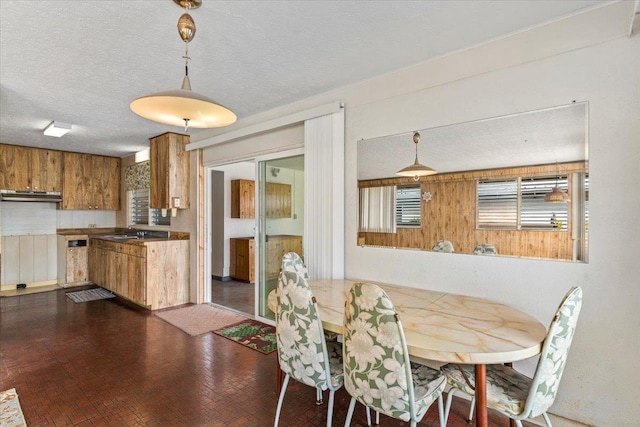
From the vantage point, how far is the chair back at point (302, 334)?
1.79 m

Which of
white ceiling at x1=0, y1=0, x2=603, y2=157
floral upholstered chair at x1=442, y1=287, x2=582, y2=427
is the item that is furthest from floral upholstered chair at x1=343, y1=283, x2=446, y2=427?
white ceiling at x1=0, y1=0, x2=603, y2=157

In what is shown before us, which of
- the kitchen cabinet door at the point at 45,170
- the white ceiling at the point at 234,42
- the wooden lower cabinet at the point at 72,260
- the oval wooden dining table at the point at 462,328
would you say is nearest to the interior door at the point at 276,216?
the white ceiling at the point at 234,42

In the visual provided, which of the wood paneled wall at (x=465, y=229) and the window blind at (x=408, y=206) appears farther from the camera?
the window blind at (x=408, y=206)

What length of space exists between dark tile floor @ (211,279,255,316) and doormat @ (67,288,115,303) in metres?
1.73

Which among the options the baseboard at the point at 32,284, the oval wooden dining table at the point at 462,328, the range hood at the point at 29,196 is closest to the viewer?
the oval wooden dining table at the point at 462,328

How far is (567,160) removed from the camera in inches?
78.2

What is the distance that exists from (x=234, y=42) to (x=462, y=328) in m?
2.28

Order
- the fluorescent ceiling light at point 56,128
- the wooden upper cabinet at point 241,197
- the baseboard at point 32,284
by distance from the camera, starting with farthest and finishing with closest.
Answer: the wooden upper cabinet at point 241,197
the baseboard at point 32,284
the fluorescent ceiling light at point 56,128

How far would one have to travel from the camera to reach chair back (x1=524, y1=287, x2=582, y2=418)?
1436 mm

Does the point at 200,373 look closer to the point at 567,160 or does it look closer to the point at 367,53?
the point at 367,53

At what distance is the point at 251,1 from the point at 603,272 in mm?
2529

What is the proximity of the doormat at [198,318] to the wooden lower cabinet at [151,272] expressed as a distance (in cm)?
26

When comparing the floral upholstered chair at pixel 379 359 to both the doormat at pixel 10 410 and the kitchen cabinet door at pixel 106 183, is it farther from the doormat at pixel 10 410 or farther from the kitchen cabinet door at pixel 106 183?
the kitchen cabinet door at pixel 106 183

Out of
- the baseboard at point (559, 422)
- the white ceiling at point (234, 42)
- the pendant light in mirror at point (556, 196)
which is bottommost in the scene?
the baseboard at point (559, 422)
